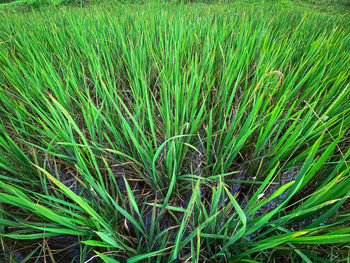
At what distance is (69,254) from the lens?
454 mm

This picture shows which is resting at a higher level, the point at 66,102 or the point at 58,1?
the point at 58,1

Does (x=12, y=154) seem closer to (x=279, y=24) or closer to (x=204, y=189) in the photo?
(x=204, y=189)

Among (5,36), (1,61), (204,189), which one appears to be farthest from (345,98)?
(5,36)

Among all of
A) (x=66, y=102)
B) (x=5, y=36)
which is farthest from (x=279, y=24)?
(x=5, y=36)

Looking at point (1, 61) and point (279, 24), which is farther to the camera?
point (279, 24)

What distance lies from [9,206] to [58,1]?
21.6 ft

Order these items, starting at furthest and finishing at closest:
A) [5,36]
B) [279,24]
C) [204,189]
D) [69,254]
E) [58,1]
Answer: [58,1] < [279,24] < [5,36] < [204,189] < [69,254]

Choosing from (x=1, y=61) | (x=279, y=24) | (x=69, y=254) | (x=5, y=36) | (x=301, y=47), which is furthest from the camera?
(x=279, y=24)

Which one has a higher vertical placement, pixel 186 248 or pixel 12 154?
pixel 12 154

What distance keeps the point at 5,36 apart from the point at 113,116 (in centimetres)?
141

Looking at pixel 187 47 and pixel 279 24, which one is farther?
pixel 279 24

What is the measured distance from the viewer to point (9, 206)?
0.51 metres

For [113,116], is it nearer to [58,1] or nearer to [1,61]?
[1,61]

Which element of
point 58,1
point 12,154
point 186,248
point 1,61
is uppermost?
point 58,1
